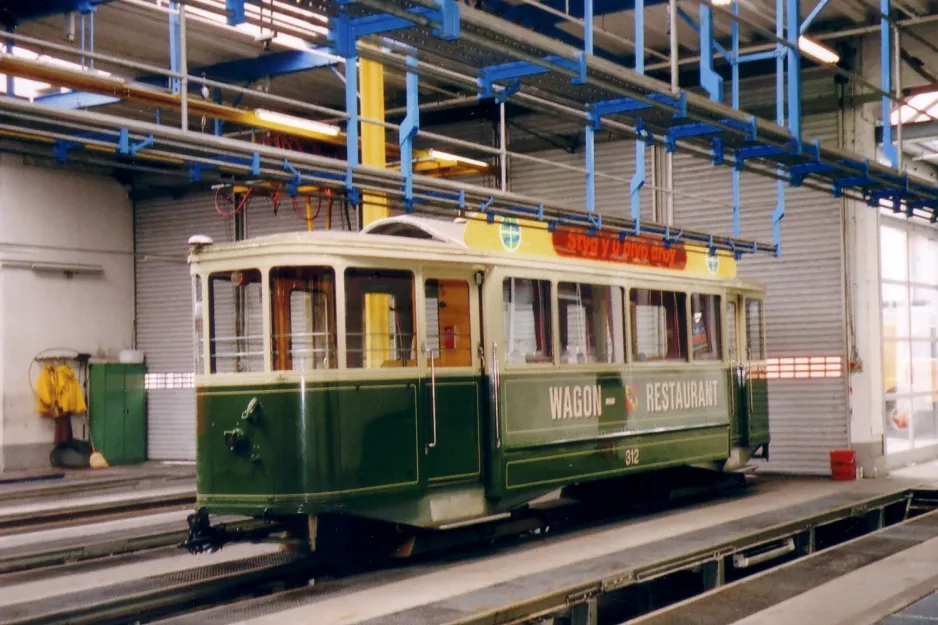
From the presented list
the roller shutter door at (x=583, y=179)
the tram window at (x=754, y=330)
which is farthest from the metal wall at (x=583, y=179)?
the tram window at (x=754, y=330)

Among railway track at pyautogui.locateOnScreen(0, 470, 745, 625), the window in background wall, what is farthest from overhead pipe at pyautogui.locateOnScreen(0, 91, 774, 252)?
the window in background wall

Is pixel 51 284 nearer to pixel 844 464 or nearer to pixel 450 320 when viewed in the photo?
pixel 450 320

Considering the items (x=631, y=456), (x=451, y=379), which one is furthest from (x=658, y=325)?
(x=451, y=379)

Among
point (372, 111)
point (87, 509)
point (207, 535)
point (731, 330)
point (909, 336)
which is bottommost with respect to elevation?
point (87, 509)

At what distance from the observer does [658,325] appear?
11.2 metres

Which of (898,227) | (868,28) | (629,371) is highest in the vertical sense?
(868,28)

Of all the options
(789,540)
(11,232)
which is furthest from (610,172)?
(11,232)

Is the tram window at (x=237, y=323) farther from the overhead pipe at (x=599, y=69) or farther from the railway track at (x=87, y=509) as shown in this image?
the railway track at (x=87, y=509)

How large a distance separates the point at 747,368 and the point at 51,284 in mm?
12996

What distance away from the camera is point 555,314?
9.75 metres

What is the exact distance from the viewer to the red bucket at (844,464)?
46.8 ft

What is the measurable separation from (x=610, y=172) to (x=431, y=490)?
369 inches

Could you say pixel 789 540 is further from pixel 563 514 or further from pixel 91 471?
pixel 91 471

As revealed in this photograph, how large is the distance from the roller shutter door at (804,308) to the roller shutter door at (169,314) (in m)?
9.78
